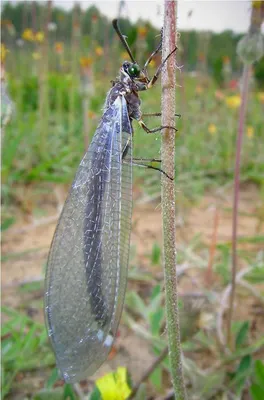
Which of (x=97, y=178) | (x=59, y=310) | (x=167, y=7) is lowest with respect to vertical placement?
(x=59, y=310)

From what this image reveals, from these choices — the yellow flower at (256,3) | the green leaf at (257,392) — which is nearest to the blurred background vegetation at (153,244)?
the green leaf at (257,392)

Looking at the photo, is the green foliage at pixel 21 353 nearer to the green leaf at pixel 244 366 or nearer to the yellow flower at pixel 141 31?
the green leaf at pixel 244 366

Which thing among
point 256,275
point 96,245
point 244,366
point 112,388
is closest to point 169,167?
point 96,245

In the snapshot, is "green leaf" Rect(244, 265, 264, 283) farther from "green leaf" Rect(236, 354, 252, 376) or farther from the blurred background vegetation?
"green leaf" Rect(236, 354, 252, 376)

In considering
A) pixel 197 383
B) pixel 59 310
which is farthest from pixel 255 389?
pixel 59 310

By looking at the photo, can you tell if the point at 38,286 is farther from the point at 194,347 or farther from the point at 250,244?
the point at 250,244

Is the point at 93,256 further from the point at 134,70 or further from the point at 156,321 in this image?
the point at 156,321

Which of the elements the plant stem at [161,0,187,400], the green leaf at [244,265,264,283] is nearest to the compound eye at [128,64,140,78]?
the plant stem at [161,0,187,400]

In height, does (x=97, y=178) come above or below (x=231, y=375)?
above
